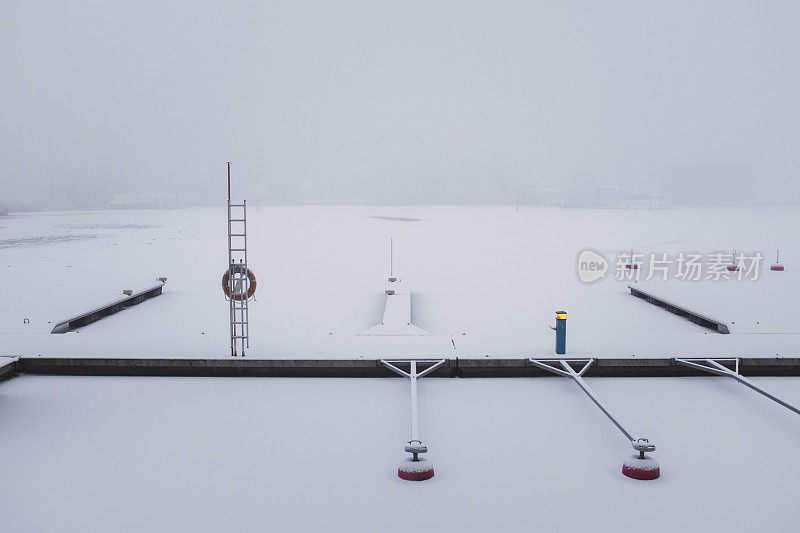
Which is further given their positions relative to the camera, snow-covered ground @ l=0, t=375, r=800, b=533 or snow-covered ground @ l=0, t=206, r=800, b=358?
snow-covered ground @ l=0, t=206, r=800, b=358

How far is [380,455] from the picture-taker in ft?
18.7

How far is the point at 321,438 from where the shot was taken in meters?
6.07

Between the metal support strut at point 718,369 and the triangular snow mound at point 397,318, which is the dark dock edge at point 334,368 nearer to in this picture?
the metal support strut at point 718,369

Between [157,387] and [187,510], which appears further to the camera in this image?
[157,387]

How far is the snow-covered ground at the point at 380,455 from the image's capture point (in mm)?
4605

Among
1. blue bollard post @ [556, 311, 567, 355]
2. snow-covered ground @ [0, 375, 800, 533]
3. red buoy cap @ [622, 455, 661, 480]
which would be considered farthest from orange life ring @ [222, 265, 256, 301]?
red buoy cap @ [622, 455, 661, 480]

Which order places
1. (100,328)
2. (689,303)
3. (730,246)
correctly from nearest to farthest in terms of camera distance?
1. (100,328)
2. (689,303)
3. (730,246)

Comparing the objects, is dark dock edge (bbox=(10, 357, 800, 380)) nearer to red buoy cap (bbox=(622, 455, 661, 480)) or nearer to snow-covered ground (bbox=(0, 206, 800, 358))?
snow-covered ground (bbox=(0, 206, 800, 358))

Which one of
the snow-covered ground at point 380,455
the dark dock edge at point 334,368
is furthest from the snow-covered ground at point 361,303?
the snow-covered ground at point 380,455

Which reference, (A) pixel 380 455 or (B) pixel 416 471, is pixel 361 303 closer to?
(A) pixel 380 455

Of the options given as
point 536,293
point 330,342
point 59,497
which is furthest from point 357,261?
point 59,497

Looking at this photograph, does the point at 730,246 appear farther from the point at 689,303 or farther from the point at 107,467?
the point at 107,467

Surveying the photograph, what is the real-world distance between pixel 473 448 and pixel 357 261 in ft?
62.8

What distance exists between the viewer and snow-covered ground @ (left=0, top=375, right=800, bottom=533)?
4.61m
